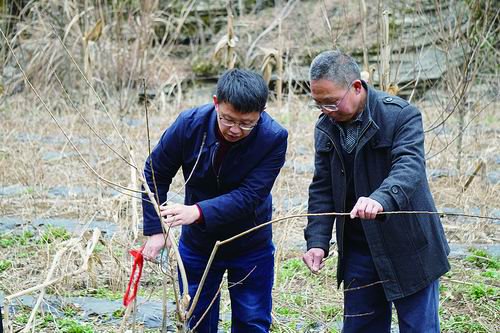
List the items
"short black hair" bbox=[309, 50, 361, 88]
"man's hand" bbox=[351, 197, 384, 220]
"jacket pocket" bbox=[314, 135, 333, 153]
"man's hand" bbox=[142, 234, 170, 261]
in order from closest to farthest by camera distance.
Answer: "man's hand" bbox=[351, 197, 384, 220] < "short black hair" bbox=[309, 50, 361, 88] < "jacket pocket" bbox=[314, 135, 333, 153] < "man's hand" bbox=[142, 234, 170, 261]

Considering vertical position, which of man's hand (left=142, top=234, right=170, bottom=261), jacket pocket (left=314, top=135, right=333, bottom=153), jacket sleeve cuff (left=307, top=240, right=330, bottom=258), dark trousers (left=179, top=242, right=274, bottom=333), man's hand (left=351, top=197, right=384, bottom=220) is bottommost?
dark trousers (left=179, top=242, right=274, bottom=333)

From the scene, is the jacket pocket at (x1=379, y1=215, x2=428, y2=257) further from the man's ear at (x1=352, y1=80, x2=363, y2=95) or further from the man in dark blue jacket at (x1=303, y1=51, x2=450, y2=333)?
the man's ear at (x1=352, y1=80, x2=363, y2=95)

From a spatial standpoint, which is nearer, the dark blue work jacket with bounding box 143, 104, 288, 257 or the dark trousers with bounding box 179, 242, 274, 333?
the dark blue work jacket with bounding box 143, 104, 288, 257

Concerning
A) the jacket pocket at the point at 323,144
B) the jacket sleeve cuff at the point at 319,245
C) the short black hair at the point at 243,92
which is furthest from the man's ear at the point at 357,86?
the jacket sleeve cuff at the point at 319,245

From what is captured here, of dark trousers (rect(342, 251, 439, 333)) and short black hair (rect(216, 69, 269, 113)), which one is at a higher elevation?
short black hair (rect(216, 69, 269, 113))

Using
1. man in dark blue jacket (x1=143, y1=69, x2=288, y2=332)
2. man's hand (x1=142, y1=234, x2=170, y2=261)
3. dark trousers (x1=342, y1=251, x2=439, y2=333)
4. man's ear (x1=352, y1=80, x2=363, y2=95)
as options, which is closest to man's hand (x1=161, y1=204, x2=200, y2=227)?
man in dark blue jacket (x1=143, y1=69, x2=288, y2=332)

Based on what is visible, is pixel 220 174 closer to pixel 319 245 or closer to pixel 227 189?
pixel 227 189

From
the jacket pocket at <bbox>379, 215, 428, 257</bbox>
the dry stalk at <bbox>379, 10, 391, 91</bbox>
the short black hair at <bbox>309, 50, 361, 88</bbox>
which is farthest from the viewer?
the dry stalk at <bbox>379, 10, 391, 91</bbox>

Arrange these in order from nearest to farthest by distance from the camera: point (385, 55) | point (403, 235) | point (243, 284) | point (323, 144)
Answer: point (403, 235) → point (323, 144) → point (243, 284) → point (385, 55)

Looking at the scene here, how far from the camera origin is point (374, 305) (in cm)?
352

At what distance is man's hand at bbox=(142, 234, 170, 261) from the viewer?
11.9ft

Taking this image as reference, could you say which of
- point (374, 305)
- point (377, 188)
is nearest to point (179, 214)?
A: point (377, 188)

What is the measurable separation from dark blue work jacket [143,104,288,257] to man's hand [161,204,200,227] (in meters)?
0.05

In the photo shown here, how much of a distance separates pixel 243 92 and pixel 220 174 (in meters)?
0.47
